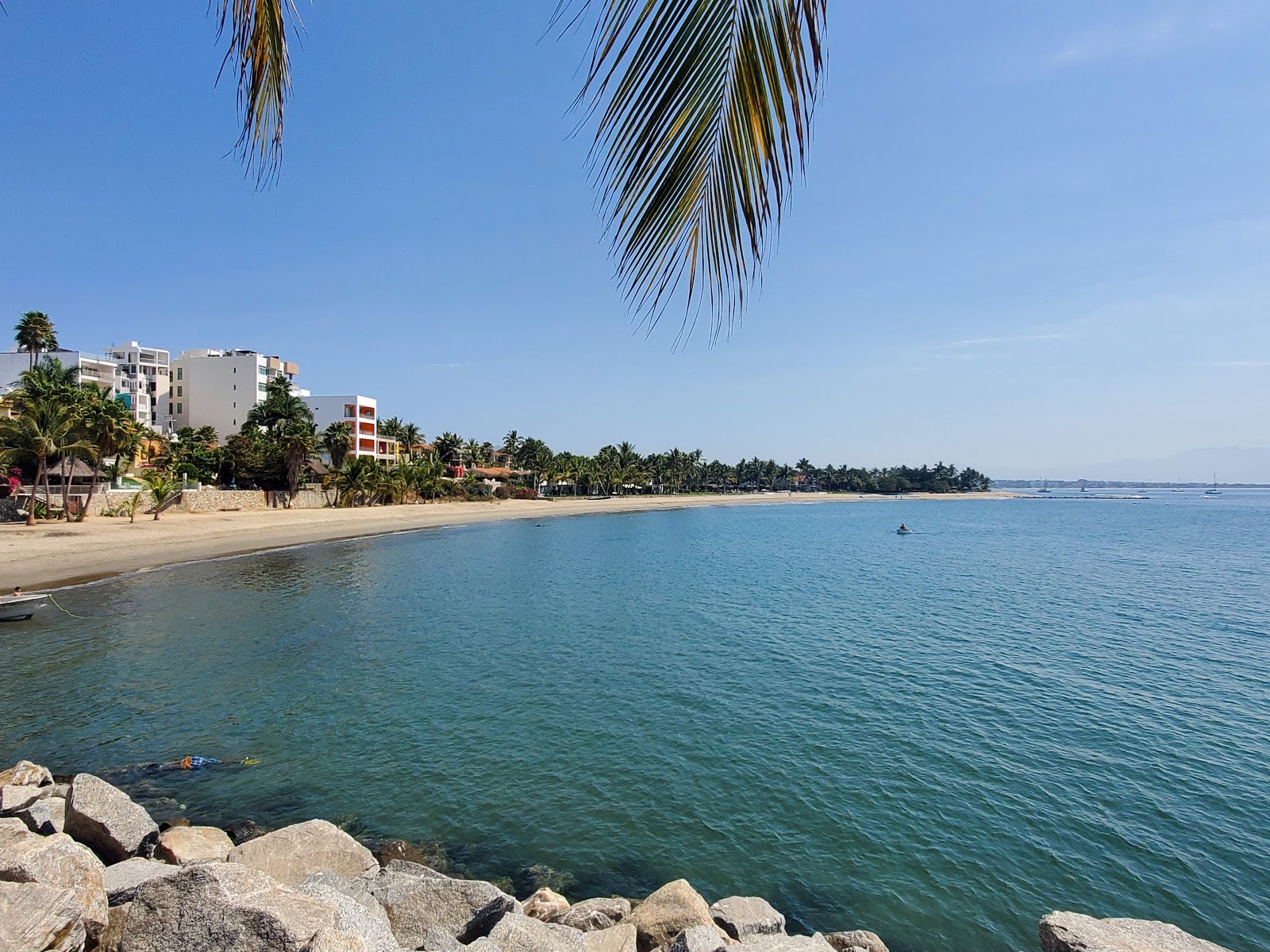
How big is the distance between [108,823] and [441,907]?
4.45 m

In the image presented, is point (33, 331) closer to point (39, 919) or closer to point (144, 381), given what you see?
point (144, 381)

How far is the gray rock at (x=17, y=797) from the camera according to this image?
8055 mm

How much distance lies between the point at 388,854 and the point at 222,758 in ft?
15.9

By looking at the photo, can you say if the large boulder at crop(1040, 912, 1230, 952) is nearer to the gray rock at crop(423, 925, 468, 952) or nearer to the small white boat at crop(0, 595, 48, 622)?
the gray rock at crop(423, 925, 468, 952)

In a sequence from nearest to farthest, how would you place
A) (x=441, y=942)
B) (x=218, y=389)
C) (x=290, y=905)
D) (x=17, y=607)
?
(x=290, y=905), (x=441, y=942), (x=17, y=607), (x=218, y=389)

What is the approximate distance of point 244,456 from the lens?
6038 cm

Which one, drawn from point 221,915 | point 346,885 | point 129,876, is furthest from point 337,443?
point 221,915

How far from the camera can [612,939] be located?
6262mm

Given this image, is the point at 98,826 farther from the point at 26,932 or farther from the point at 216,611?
the point at 216,611

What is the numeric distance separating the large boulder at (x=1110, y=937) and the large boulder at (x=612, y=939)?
3648mm

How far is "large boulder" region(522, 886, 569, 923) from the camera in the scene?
6.95 m

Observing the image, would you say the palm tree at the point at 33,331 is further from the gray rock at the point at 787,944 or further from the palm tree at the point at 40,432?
the gray rock at the point at 787,944

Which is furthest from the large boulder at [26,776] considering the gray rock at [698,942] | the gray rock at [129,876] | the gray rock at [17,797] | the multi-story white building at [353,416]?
the multi-story white building at [353,416]

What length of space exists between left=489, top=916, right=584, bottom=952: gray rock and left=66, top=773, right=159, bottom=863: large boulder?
4.85 m
